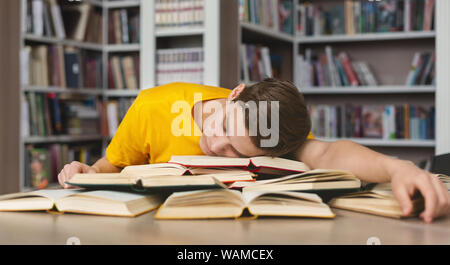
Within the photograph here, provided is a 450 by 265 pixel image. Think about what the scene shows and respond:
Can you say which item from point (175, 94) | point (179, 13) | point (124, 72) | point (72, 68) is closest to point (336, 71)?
point (179, 13)

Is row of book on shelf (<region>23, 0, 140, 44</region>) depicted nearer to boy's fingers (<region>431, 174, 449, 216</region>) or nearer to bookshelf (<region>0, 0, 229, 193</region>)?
bookshelf (<region>0, 0, 229, 193</region>)

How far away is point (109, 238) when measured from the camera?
0.47 m

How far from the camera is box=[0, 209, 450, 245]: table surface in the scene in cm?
46

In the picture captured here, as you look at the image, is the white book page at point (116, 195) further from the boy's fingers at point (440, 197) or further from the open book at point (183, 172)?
the boy's fingers at point (440, 197)

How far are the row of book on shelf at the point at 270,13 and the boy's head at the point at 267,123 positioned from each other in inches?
68.4

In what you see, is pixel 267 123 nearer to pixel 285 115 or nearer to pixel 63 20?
pixel 285 115

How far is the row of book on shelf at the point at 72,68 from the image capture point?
9.75 ft

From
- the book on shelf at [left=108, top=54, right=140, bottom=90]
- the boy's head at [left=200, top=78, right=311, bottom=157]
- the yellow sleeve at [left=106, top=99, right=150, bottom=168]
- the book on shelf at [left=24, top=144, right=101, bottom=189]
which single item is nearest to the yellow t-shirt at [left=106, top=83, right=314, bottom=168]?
the yellow sleeve at [left=106, top=99, right=150, bottom=168]

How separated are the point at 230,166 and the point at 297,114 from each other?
24cm

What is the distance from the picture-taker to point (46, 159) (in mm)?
3016

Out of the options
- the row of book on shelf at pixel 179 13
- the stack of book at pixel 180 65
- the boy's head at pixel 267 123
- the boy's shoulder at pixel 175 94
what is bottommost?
the boy's head at pixel 267 123

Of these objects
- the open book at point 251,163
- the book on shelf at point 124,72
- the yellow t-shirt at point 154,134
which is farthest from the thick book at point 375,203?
the book on shelf at point 124,72

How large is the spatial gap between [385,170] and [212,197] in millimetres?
298
